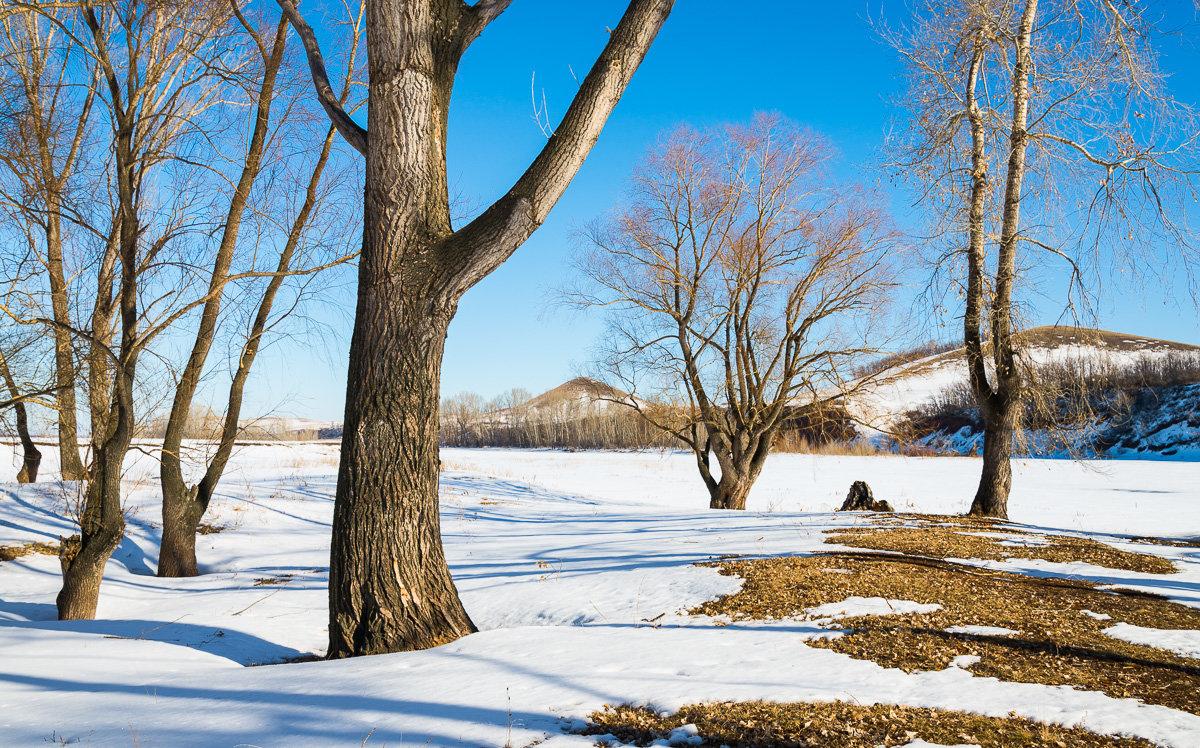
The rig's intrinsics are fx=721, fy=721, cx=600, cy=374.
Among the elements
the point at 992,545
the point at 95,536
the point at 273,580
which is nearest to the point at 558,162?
the point at 95,536

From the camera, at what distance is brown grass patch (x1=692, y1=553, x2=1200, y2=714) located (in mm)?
3373

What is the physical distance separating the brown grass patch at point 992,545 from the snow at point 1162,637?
204 centimetres

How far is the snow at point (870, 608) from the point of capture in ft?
14.3

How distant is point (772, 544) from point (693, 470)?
1112 inches

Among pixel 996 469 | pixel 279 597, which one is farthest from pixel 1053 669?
pixel 996 469

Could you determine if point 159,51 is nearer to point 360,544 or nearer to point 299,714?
point 360,544

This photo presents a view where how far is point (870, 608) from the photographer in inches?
175

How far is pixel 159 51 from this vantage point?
7523 millimetres

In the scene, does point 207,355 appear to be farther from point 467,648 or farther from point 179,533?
point 467,648

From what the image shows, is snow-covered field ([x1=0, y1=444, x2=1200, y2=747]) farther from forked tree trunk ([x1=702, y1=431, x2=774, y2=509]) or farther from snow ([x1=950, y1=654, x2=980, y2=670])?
forked tree trunk ([x1=702, y1=431, x2=774, y2=509])

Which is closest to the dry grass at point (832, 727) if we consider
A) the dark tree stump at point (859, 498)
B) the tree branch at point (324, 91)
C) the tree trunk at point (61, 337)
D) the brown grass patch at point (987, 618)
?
the brown grass patch at point (987, 618)

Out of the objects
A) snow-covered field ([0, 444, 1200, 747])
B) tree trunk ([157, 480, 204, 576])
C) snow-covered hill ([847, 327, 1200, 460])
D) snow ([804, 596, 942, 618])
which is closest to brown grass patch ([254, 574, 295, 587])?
snow-covered field ([0, 444, 1200, 747])

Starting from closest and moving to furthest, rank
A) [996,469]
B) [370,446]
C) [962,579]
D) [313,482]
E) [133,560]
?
[370,446], [962,579], [133,560], [996,469], [313,482]

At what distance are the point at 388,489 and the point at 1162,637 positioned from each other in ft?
14.2
